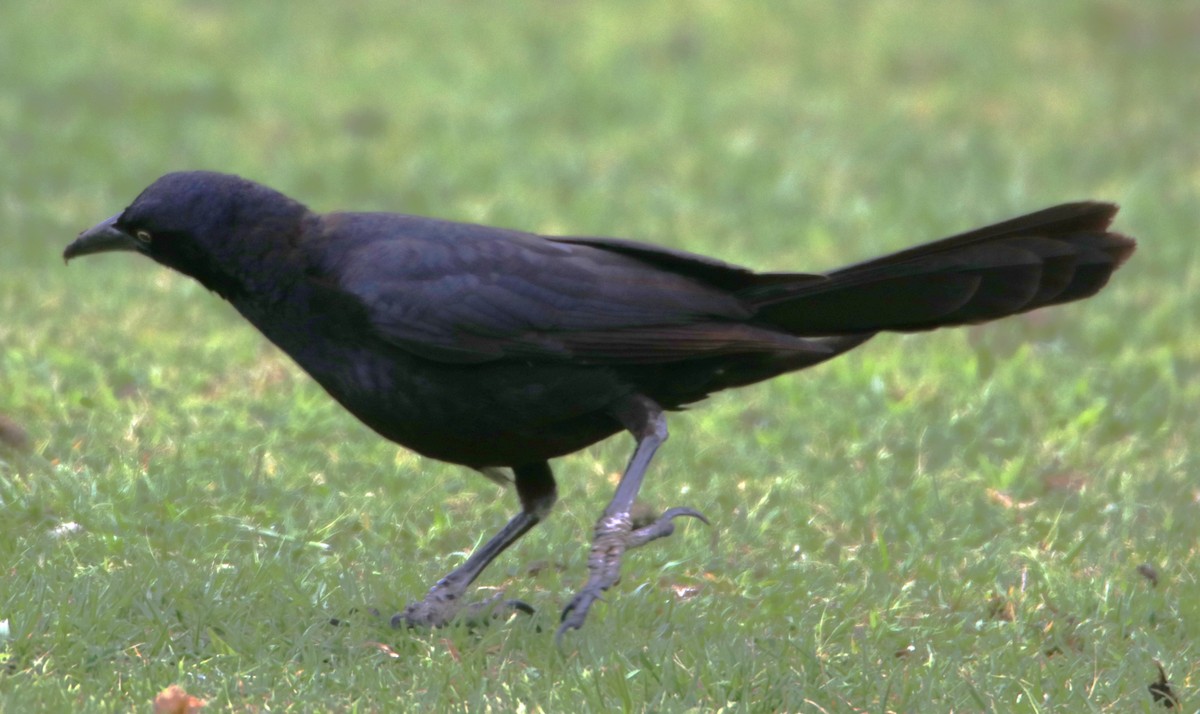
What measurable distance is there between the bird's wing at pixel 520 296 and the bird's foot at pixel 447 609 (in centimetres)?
66

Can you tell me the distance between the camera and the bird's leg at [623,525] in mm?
4059

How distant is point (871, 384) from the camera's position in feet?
21.9

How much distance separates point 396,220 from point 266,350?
8.54ft

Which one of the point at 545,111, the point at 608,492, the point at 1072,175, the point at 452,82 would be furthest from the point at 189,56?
the point at 608,492

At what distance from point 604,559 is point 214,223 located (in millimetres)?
1401

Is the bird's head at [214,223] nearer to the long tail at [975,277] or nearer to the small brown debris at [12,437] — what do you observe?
the small brown debris at [12,437]

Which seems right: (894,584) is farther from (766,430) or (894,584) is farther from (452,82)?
(452,82)

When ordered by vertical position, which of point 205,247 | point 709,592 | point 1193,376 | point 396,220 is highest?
point 1193,376

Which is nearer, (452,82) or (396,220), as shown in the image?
(396,220)

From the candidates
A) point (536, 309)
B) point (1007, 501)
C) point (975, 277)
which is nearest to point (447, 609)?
point (536, 309)

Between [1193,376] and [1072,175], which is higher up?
[1072,175]

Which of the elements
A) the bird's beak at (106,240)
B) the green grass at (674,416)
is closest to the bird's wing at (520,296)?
the bird's beak at (106,240)

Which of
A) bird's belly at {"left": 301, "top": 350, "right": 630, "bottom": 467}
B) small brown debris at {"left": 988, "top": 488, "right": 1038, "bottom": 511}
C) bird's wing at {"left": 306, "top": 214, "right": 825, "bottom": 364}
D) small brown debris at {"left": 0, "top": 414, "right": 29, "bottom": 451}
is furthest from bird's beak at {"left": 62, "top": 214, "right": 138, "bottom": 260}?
small brown debris at {"left": 988, "top": 488, "right": 1038, "bottom": 511}

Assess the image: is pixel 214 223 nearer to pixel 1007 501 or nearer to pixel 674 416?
pixel 674 416
